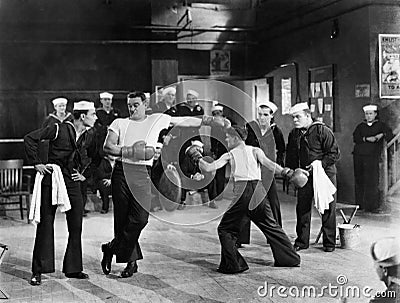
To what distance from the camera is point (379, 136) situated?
212 inches

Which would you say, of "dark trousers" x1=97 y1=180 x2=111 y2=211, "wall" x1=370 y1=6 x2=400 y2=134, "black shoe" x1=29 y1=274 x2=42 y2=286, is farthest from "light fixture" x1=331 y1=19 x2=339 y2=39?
"black shoe" x1=29 y1=274 x2=42 y2=286

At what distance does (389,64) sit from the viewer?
436 centimetres

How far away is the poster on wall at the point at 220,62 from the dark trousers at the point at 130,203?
63.6 inches

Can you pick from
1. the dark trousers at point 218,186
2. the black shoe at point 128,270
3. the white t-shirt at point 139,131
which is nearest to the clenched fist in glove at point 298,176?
the white t-shirt at point 139,131

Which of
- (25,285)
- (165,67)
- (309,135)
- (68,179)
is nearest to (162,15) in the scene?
(165,67)

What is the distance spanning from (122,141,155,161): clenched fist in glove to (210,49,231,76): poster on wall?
5.13 ft

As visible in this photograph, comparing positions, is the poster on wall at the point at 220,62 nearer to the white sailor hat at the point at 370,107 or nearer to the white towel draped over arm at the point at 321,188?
the white towel draped over arm at the point at 321,188

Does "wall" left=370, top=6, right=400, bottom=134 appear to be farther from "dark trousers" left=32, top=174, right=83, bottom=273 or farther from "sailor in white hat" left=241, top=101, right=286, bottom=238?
"dark trousers" left=32, top=174, right=83, bottom=273

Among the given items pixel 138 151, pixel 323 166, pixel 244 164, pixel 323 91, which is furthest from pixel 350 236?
pixel 323 91

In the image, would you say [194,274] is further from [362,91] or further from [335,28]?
[335,28]

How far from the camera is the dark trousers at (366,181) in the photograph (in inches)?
214

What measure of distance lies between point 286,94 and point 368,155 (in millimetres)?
1002

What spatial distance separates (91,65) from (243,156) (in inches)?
177

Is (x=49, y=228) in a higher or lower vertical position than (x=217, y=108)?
lower
